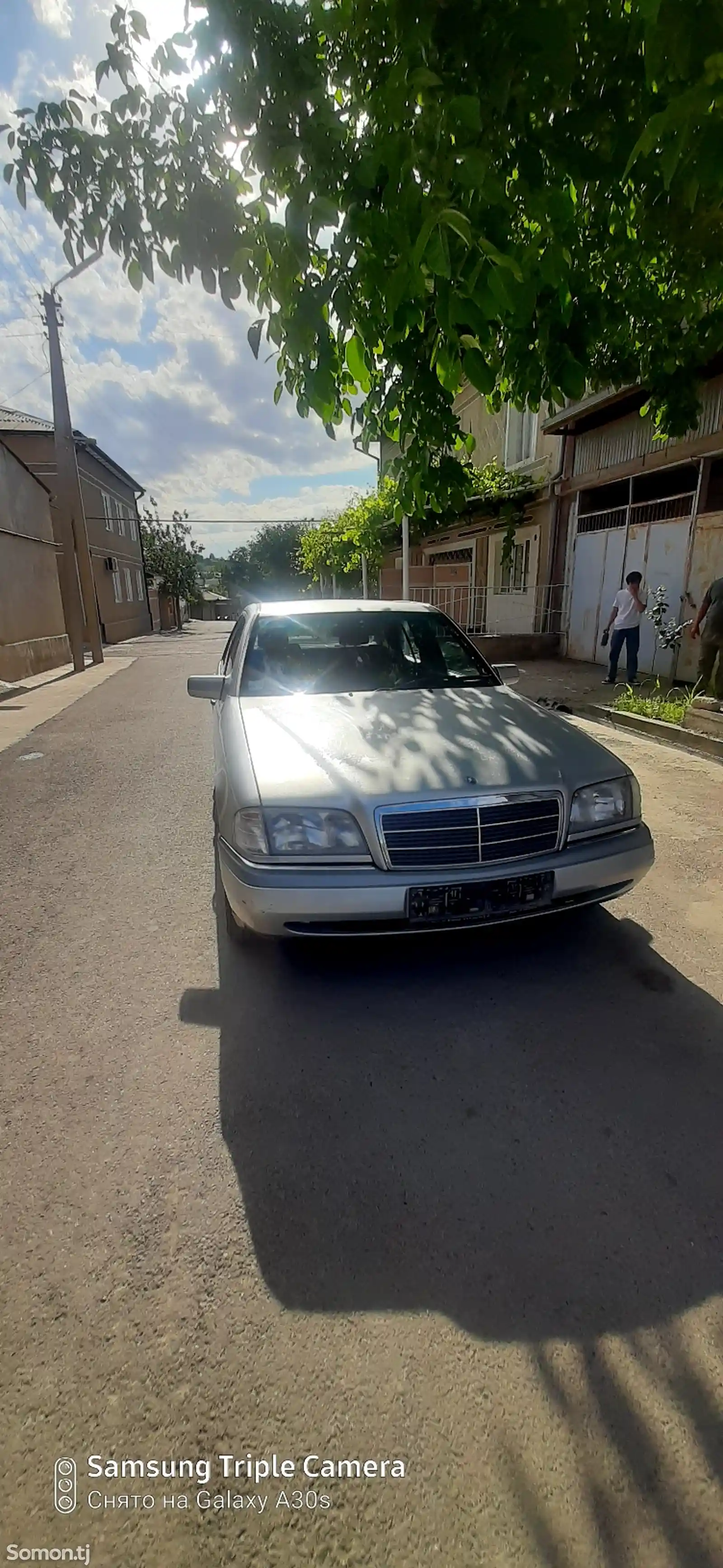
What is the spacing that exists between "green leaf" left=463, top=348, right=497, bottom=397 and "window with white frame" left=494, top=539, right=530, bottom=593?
1253 cm

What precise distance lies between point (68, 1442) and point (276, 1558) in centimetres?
46

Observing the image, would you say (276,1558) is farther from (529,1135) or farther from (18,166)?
(18,166)

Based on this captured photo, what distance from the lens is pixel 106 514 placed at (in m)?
29.2

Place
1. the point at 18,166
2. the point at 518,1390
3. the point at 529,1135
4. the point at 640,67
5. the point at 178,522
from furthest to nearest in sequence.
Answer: the point at 178,522, the point at 18,166, the point at 640,67, the point at 529,1135, the point at 518,1390

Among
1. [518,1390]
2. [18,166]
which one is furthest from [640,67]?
[518,1390]

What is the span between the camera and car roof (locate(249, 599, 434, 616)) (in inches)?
162

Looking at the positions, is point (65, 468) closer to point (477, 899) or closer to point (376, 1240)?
point (477, 899)

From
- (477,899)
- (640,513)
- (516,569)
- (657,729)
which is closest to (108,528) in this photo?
(516,569)

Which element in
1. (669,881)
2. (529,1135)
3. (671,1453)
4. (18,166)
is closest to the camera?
(671,1453)

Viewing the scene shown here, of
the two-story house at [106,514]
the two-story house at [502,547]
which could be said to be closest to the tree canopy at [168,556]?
the two-story house at [106,514]

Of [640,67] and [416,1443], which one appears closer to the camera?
[416,1443]

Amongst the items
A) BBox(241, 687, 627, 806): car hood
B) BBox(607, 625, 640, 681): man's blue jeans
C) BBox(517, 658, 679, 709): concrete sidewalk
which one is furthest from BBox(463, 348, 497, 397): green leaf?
BBox(607, 625, 640, 681): man's blue jeans

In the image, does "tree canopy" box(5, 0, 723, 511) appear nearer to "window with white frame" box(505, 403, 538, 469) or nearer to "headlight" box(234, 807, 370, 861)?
"headlight" box(234, 807, 370, 861)

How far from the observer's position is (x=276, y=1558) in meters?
1.16
